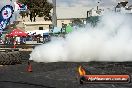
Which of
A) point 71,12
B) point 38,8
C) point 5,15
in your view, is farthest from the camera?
point 38,8

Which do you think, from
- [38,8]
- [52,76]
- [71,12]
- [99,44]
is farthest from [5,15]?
[38,8]

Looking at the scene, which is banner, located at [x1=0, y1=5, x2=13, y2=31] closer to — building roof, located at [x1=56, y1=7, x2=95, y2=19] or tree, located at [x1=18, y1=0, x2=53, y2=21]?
Answer: building roof, located at [x1=56, y1=7, x2=95, y2=19]

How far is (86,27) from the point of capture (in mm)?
19969

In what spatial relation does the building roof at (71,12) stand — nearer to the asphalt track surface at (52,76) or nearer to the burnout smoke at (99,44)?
the burnout smoke at (99,44)

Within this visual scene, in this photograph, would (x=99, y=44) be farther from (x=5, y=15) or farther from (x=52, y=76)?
(x=5, y=15)

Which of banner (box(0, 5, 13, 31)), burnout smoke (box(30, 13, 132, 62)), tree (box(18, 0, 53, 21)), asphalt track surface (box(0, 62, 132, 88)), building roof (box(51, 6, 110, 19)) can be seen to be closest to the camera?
asphalt track surface (box(0, 62, 132, 88))

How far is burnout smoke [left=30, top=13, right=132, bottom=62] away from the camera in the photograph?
19219 millimetres

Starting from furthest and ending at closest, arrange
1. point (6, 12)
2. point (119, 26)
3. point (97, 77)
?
point (6, 12) < point (119, 26) < point (97, 77)

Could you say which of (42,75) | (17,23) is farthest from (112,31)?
(17,23)

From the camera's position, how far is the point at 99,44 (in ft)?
→ 65.5

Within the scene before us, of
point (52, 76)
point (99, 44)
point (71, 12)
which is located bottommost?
point (71, 12)

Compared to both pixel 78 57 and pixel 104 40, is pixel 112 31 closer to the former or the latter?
pixel 104 40

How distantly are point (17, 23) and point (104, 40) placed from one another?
264 ft

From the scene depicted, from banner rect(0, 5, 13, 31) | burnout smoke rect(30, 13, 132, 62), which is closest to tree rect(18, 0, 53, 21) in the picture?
banner rect(0, 5, 13, 31)
